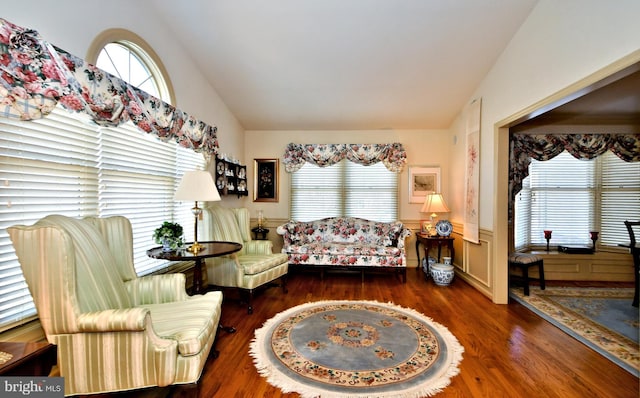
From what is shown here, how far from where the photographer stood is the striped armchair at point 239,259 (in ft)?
9.89

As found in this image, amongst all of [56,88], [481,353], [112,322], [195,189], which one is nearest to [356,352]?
[481,353]

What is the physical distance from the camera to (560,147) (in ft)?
13.5

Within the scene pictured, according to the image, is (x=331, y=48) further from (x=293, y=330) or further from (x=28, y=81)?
(x=293, y=330)

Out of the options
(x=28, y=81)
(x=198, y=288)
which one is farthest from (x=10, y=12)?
(x=198, y=288)

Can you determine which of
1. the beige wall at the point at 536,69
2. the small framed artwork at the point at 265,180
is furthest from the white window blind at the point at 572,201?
the small framed artwork at the point at 265,180

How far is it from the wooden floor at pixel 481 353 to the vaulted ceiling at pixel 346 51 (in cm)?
277

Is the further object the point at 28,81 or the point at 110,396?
the point at 110,396

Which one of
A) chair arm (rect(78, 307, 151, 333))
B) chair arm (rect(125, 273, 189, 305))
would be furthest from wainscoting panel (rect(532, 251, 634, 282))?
chair arm (rect(78, 307, 151, 333))

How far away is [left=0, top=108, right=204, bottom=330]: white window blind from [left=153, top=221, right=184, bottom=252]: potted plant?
1.09ft

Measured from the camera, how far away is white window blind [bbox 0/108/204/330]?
1555mm

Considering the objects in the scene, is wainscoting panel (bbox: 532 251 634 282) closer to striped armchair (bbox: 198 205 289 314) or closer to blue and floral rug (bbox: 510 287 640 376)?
blue and floral rug (bbox: 510 287 640 376)

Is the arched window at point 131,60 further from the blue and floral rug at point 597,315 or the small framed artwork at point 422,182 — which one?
the blue and floral rug at point 597,315

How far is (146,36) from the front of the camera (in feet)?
8.59

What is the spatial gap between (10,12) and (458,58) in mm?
3907
